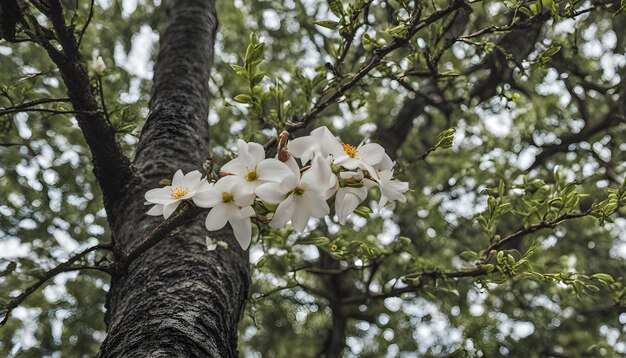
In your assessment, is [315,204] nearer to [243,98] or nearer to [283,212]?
[283,212]

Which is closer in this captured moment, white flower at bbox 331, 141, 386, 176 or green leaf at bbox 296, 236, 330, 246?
white flower at bbox 331, 141, 386, 176

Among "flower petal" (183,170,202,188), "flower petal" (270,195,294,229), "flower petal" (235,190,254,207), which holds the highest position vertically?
"flower petal" (183,170,202,188)

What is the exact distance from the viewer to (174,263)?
164cm

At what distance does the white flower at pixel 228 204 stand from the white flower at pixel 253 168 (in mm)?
22

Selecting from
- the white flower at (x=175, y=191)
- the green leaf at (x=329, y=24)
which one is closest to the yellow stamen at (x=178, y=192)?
the white flower at (x=175, y=191)

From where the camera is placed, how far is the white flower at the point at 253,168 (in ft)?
3.93

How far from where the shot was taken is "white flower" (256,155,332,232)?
44.8 inches

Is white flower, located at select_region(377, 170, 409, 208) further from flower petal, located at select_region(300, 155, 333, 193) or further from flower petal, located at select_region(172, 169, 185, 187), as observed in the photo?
flower petal, located at select_region(172, 169, 185, 187)

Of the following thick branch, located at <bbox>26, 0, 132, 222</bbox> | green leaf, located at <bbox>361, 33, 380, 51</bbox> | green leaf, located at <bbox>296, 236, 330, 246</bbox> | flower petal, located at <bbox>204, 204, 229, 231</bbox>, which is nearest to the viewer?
flower petal, located at <bbox>204, 204, 229, 231</bbox>

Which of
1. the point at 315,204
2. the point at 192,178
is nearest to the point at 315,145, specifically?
the point at 315,204

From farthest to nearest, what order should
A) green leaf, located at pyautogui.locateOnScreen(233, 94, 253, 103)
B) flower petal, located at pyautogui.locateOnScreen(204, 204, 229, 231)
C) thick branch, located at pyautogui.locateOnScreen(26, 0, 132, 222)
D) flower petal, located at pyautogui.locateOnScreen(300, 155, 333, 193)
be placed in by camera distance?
green leaf, located at pyautogui.locateOnScreen(233, 94, 253, 103) → thick branch, located at pyautogui.locateOnScreen(26, 0, 132, 222) → flower petal, located at pyautogui.locateOnScreen(204, 204, 229, 231) → flower petal, located at pyautogui.locateOnScreen(300, 155, 333, 193)

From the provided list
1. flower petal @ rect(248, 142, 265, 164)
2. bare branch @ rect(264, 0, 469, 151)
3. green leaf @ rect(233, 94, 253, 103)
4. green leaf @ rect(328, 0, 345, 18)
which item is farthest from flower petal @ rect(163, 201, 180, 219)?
green leaf @ rect(328, 0, 345, 18)

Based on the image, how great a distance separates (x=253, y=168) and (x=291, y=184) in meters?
0.12

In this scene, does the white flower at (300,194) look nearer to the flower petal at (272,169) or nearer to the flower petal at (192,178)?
the flower petal at (272,169)
